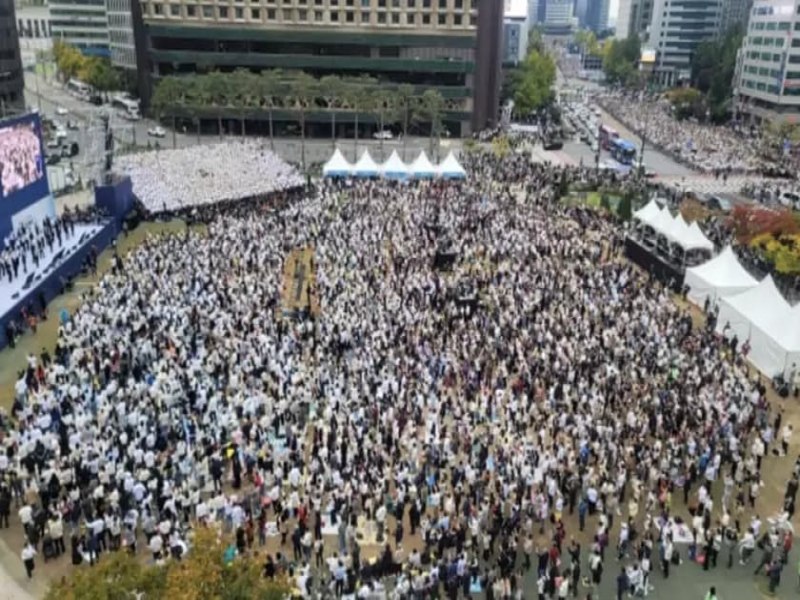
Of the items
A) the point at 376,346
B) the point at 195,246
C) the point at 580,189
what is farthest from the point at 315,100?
the point at 376,346

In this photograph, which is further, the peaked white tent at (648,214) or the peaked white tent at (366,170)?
the peaked white tent at (366,170)

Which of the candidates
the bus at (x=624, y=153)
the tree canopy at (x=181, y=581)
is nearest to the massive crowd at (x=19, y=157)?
the tree canopy at (x=181, y=581)

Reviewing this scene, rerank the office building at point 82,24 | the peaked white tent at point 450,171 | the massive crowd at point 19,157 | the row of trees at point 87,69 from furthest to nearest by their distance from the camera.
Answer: the office building at point 82,24 → the row of trees at point 87,69 → the peaked white tent at point 450,171 → the massive crowd at point 19,157

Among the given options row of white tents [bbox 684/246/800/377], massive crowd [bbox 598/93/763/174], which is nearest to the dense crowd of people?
row of white tents [bbox 684/246/800/377]

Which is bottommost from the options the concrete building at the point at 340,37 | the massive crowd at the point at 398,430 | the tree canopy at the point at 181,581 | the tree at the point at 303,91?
the massive crowd at the point at 398,430

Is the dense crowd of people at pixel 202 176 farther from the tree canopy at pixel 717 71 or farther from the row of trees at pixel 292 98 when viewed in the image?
the tree canopy at pixel 717 71

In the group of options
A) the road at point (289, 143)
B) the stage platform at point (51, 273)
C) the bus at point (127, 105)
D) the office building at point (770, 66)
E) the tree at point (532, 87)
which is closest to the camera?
the stage platform at point (51, 273)

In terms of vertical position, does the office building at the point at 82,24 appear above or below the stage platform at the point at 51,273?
above
